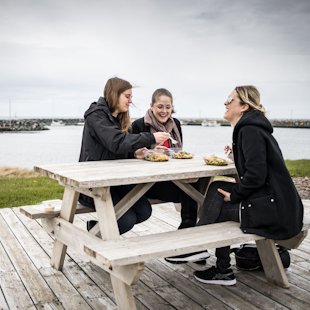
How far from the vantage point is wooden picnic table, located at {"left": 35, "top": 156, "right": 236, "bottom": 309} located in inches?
119

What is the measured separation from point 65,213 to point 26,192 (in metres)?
4.60

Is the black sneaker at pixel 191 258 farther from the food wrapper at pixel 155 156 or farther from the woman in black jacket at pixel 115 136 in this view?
the food wrapper at pixel 155 156

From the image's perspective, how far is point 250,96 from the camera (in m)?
3.48

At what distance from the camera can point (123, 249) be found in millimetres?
2818

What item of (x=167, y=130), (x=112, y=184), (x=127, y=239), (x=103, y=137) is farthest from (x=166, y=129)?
(x=127, y=239)

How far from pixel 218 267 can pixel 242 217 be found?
20.4 inches

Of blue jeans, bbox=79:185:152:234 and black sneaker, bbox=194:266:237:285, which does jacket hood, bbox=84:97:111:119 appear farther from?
black sneaker, bbox=194:266:237:285

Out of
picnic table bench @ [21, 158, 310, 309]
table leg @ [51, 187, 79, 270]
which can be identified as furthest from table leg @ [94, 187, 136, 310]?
table leg @ [51, 187, 79, 270]

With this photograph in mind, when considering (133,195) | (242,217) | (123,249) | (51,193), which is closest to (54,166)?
(133,195)

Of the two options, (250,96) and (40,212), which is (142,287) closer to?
(40,212)

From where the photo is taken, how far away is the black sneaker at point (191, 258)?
3.95 m

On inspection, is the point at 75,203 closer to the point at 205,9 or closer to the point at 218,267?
the point at 218,267

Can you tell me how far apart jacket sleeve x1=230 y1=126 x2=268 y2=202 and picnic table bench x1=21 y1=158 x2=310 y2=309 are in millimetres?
317

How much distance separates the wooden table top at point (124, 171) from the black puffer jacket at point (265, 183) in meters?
0.42
